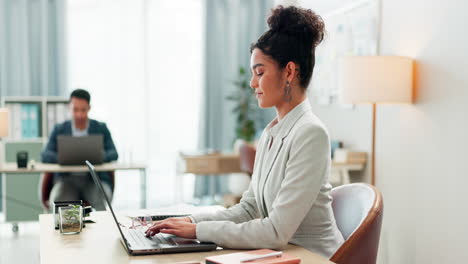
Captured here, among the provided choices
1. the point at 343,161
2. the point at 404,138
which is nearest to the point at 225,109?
the point at 343,161

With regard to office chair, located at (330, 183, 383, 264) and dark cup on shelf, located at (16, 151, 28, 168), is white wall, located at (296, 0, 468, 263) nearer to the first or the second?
office chair, located at (330, 183, 383, 264)

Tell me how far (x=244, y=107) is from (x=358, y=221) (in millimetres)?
4664

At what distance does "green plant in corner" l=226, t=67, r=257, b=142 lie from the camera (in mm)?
6480

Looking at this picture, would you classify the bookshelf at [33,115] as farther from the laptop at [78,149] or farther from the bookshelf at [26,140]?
the laptop at [78,149]

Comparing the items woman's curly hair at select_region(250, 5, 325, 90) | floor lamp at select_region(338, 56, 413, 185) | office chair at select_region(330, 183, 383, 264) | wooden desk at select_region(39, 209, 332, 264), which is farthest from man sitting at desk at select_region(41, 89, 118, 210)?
woman's curly hair at select_region(250, 5, 325, 90)

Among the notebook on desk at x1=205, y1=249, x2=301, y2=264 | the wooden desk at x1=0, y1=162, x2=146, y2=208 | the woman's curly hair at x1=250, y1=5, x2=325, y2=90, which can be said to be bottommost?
the wooden desk at x1=0, y1=162, x2=146, y2=208

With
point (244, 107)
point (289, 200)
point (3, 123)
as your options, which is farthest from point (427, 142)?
point (244, 107)

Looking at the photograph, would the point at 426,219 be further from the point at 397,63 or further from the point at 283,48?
the point at 283,48

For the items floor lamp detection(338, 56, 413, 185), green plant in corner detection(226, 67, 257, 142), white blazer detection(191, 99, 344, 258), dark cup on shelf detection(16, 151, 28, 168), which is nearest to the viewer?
white blazer detection(191, 99, 344, 258)

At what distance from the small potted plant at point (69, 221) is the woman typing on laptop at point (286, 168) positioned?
28 centimetres

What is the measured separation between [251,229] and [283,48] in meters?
0.58

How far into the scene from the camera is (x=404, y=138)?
3.49 m

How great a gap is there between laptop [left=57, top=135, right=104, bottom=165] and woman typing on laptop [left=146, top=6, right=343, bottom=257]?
7.95 feet

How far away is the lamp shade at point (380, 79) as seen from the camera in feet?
10.8
